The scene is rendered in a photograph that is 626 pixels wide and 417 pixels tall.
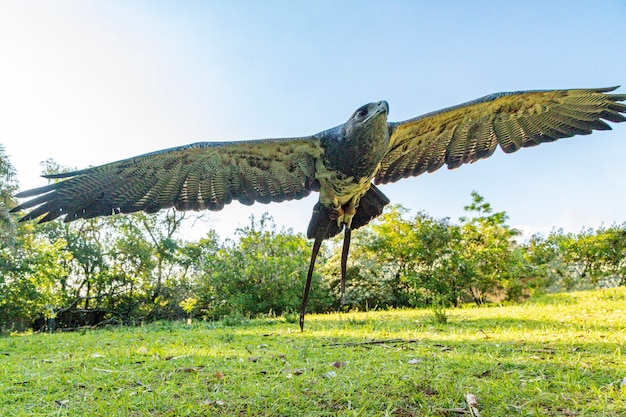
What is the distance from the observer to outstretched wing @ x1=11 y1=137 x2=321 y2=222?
134 inches

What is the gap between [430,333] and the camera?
17.2 feet

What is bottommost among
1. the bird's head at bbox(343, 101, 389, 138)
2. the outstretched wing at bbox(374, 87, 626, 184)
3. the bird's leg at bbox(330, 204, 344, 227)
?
the bird's leg at bbox(330, 204, 344, 227)

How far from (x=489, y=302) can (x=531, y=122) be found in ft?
31.1

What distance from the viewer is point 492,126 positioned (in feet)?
12.7

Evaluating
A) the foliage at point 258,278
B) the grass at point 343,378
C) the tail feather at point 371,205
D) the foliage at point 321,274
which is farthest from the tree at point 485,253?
the tail feather at point 371,205

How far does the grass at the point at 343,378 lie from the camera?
2488mm

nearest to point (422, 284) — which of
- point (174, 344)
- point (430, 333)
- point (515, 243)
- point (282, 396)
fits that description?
point (515, 243)

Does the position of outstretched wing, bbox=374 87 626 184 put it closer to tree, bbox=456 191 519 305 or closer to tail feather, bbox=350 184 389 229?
tail feather, bbox=350 184 389 229

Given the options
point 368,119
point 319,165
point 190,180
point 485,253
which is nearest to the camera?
point 368,119

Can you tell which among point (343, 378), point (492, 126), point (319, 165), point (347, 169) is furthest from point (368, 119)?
point (343, 378)

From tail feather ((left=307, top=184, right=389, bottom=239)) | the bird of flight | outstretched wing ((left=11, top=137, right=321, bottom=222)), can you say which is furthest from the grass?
outstretched wing ((left=11, top=137, right=321, bottom=222))

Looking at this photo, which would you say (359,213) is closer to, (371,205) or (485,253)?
(371,205)

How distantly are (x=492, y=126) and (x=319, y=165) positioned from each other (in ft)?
5.59

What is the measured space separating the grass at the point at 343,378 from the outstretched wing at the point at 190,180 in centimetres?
136
